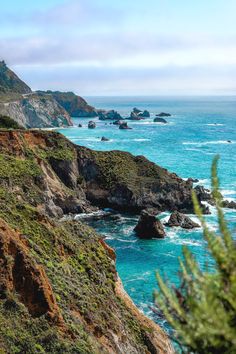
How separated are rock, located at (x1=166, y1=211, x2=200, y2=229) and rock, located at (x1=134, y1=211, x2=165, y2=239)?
4435 millimetres

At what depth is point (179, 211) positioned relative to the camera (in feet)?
261

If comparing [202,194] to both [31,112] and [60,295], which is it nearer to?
[60,295]

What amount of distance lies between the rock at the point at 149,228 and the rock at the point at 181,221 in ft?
14.5

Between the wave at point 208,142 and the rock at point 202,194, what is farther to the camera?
the wave at point 208,142

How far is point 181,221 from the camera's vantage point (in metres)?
71.7

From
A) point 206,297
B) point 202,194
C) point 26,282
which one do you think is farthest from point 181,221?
point 206,297

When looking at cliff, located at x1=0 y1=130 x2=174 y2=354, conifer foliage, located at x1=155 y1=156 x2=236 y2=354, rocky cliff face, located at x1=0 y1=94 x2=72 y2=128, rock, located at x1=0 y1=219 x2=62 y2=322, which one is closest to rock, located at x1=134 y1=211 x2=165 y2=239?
cliff, located at x1=0 y1=130 x2=174 y2=354

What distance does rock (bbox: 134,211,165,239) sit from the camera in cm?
6588

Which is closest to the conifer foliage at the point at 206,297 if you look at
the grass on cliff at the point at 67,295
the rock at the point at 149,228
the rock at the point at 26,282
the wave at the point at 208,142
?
the grass on cliff at the point at 67,295

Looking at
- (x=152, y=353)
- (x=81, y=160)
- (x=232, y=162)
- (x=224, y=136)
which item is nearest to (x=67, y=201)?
(x=81, y=160)

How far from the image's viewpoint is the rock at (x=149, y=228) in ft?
216

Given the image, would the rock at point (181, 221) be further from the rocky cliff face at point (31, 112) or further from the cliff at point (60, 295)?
the rocky cliff face at point (31, 112)

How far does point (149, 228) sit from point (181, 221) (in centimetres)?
752

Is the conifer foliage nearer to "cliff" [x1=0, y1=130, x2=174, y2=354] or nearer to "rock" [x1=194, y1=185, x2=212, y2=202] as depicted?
"cliff" [x1=0, y1=130, x2=174, y2=354]
